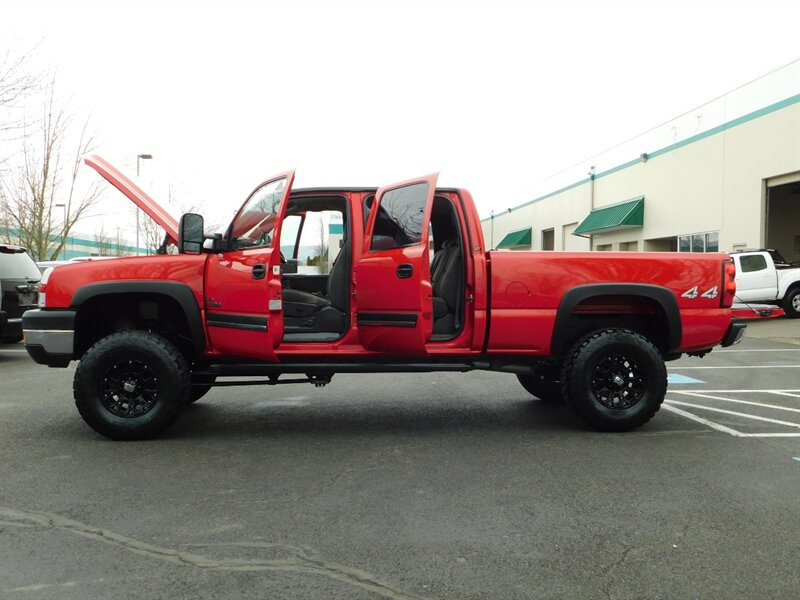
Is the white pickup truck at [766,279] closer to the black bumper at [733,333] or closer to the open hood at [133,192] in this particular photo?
the black bumper at [733,333]

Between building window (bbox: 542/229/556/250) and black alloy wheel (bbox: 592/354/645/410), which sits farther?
building window (bbox: 542/229/556/250)

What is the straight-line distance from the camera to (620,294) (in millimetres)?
5555

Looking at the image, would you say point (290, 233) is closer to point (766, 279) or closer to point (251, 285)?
point (251, 285)

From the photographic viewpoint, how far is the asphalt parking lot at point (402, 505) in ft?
9.55

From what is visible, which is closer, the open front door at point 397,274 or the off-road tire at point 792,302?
the open front door at point 397,274

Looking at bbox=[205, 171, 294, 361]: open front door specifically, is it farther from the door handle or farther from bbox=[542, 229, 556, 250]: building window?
bbox=[542, 229, 556, 250]: building window

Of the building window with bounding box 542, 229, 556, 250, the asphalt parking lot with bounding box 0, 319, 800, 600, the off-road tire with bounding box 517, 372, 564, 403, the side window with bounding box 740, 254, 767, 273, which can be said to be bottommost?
the asphalt parking lot with bounding box 0, 319, 800, 600

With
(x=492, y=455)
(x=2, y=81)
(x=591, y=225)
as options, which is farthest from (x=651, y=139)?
(x=492, y=455)

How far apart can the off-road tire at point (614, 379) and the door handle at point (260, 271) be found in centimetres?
266

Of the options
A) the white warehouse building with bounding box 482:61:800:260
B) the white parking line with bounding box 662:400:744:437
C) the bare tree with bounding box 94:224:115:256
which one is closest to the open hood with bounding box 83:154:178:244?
the white parking line with bounding box 662:400:744:437

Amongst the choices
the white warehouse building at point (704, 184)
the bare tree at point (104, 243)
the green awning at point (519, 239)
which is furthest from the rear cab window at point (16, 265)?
the bare tree at point (104, 243)

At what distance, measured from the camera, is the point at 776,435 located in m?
5.55

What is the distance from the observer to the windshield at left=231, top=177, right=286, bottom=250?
5.27 m

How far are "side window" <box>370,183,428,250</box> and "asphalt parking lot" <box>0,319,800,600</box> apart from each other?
1.65 meters
